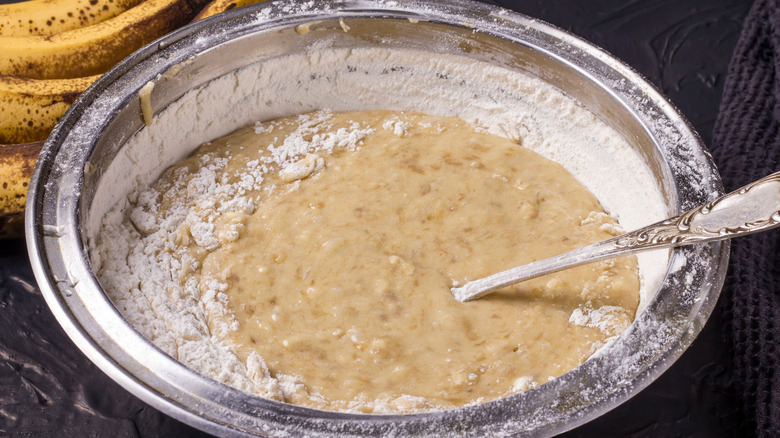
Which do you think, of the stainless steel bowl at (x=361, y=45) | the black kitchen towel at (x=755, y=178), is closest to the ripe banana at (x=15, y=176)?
the stainless steel bowl at (x=361, y=45)

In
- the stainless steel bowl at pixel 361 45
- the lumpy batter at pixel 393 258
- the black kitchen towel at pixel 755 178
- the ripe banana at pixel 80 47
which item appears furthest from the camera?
the ripe banana at pixel 80 47

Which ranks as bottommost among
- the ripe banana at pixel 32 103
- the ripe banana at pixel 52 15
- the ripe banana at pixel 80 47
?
the ripe banana at pixel 32 103

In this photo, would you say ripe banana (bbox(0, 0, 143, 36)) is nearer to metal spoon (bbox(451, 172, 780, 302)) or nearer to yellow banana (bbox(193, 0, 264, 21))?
yellow banana (bbox(193, 0, 264, 21))

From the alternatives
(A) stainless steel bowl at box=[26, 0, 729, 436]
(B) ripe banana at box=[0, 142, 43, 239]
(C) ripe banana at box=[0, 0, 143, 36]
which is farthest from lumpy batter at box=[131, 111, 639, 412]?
(C) ripe banana at box=[0, 0, 143, 36]

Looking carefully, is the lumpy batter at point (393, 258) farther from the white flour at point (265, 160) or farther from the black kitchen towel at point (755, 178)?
the black kitchen towel at point (755, 178)

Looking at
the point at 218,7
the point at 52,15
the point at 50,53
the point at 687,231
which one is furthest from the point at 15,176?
the point at 687,231

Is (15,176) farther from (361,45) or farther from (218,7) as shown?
(361,45)

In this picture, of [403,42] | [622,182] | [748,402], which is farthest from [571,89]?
[748,402]
